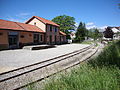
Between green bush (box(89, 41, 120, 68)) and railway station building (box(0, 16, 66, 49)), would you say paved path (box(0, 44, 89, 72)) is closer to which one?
railway station building (box(0, 16, 66, 49))

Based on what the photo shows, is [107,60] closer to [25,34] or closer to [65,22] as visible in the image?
[25,34]

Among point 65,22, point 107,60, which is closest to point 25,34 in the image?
point 107,60

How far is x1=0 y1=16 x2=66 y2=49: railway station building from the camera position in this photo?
15.8 meters

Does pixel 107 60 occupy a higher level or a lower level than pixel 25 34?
lower

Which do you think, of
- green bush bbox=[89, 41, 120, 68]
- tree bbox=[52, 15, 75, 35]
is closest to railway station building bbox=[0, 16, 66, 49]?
green bush bbox=[89, 41, 120, 68]

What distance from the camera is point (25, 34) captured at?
19562 mm

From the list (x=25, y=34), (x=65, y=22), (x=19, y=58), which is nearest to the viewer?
(x=19, y=58)

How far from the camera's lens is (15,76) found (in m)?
4.97

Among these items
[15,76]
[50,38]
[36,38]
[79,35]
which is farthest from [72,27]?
[15,76]

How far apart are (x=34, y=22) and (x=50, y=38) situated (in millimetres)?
6344

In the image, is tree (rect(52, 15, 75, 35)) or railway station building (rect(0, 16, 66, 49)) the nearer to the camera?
railway station building (rect(0, 16, 66, 49))

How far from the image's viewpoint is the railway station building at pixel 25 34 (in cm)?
1584

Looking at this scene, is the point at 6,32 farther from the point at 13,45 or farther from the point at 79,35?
the point at 79,35

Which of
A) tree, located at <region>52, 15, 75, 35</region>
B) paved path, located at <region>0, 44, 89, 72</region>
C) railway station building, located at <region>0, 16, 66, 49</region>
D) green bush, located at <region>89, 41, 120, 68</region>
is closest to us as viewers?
green bush, located at <region>89, 41, 120, 68</region>
